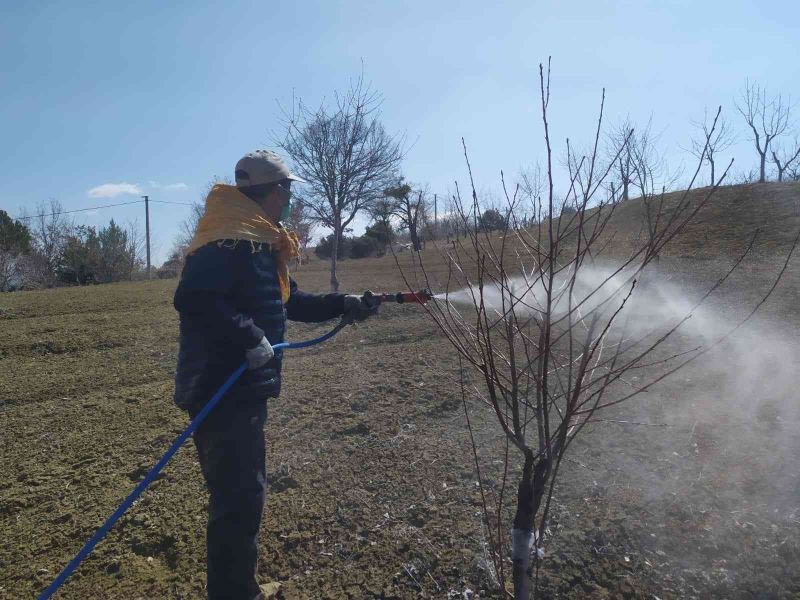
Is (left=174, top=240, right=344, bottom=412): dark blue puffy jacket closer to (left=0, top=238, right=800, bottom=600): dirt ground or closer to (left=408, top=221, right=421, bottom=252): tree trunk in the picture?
(left=408, top=221, right=421, bottom=252): tree trunk

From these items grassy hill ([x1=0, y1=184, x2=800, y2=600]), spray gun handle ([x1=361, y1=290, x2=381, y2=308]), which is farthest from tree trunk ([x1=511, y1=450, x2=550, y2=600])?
spray gun handle ([x1=361, y1=290, x2=381, y2=308])

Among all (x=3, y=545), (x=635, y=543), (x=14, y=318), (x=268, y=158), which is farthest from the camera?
(x=14, y=318)

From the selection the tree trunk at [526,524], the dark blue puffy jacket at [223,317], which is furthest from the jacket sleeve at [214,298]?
the tree trunk at [526,524]

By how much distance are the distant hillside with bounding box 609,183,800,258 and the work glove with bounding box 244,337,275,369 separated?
11.8 m

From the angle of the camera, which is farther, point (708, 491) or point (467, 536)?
point (708, 491)

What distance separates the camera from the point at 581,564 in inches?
105

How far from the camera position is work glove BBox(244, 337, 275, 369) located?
233cm

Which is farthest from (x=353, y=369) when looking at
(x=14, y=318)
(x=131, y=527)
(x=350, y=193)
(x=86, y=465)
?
(x=14, y=318)

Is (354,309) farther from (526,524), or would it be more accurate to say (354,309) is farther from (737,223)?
(737,223)

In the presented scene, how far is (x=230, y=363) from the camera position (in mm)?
2404

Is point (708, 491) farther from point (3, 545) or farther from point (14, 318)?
point (14, 318)

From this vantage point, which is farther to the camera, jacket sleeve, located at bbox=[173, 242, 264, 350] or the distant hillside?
the distant hillside

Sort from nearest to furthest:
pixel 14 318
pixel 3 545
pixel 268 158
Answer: pixel 268 158
pixel 3 545
pixel 14 318

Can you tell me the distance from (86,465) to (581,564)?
138 inches
